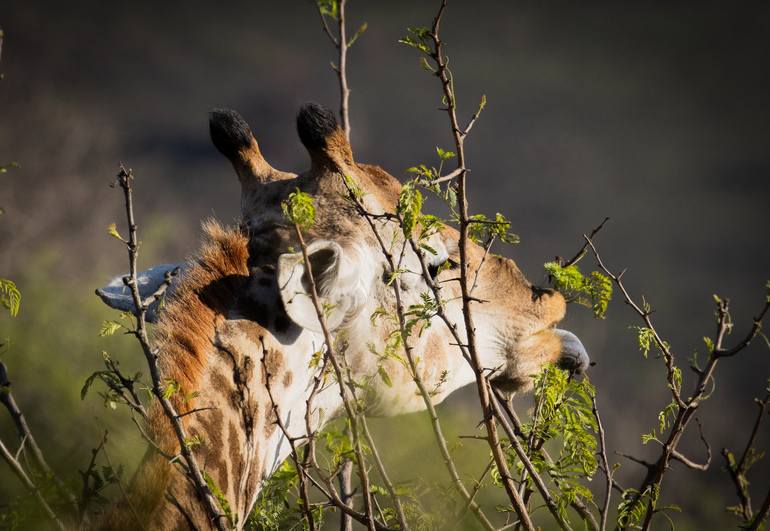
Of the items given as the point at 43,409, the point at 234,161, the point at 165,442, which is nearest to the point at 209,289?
the point at 165,442

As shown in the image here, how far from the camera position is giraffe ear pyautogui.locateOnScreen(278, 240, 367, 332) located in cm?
207

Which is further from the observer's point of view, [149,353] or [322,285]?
[322,285]

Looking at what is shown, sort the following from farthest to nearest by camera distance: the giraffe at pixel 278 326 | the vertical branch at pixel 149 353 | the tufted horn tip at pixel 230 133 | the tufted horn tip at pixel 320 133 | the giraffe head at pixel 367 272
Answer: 1. the tufted horn tip at pixel 230 133
2. the tufted horn tip at pixel 320 133
3. the giraffe head at pixel 367 272
4. the giraffe at pixel 278 326
5. the vertical branch at pixel 149 353

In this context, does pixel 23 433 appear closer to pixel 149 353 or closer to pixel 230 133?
pixel 149 353

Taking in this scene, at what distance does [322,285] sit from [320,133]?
67 cm

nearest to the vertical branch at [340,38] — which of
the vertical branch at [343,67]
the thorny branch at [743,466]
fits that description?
the vertical branch at [343,67]

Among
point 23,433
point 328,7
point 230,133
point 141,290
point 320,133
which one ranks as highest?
point 230,133

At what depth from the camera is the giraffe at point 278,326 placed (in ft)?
6.58

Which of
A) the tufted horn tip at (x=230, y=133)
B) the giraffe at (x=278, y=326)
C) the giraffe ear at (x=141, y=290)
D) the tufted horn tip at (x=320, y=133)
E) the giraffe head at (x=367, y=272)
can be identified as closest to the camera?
the giraffe at (x=278, y=326)

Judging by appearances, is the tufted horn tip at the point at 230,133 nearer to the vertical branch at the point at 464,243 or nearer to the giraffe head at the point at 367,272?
the giraffe head at the point at 367,272

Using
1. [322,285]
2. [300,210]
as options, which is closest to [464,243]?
[300,210]

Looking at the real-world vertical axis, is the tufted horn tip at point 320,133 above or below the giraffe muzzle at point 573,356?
Result: above

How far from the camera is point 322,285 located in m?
2.21

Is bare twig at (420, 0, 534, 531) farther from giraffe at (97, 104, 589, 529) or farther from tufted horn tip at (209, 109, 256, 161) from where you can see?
tufted horn tip at (209, 109, 256, 161)
